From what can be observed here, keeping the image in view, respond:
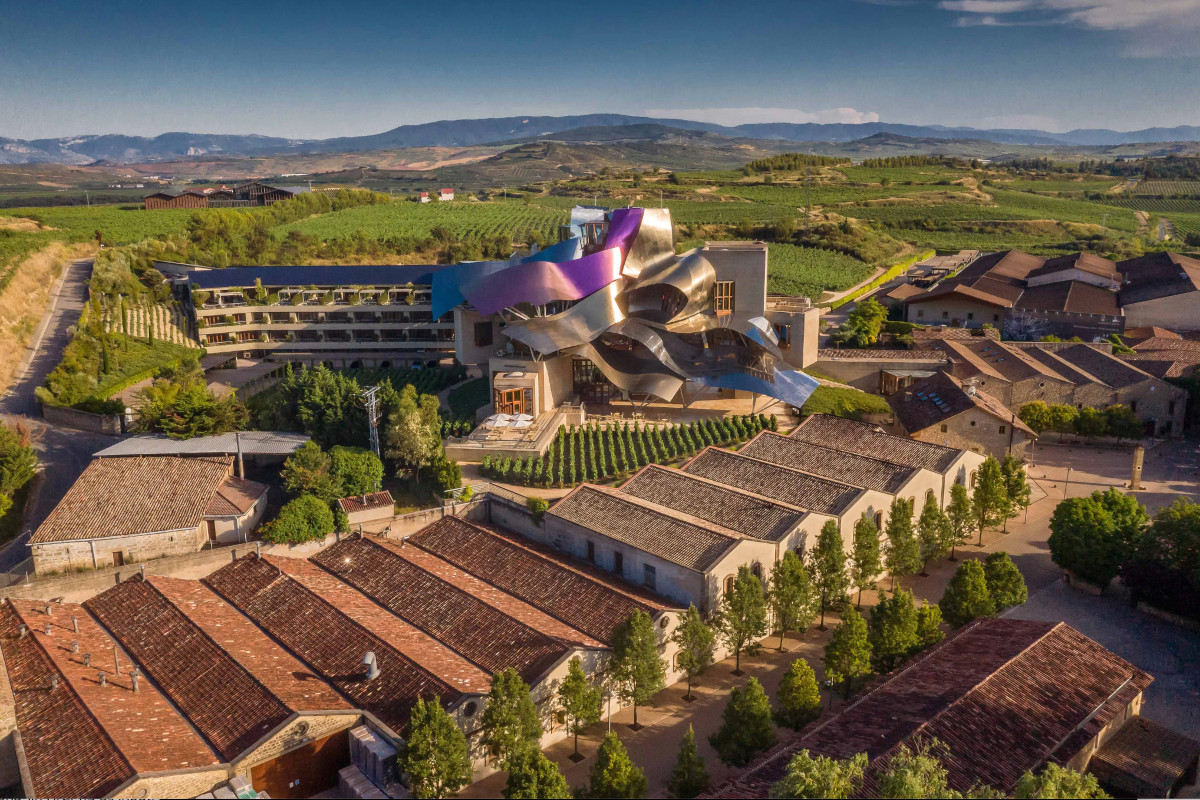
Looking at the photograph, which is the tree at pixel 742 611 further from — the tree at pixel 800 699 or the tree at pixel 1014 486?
the tree at pixel 1014 486

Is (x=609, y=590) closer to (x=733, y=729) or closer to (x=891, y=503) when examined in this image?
(x=733, y=729)

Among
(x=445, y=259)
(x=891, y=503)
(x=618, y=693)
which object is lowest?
(x=618, y=693)

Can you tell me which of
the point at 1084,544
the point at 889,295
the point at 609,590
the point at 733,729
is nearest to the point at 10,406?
the point at 609,590

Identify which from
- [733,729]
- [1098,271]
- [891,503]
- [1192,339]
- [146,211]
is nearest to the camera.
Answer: [733,729]

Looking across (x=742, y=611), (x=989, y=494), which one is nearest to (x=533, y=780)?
(x=742, y=611)

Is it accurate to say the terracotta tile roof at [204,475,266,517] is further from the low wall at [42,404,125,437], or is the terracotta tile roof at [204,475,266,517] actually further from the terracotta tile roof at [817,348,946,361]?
the terracotta tile roof at [817,348,946,361]

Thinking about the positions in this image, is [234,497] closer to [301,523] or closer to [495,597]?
[301,523]

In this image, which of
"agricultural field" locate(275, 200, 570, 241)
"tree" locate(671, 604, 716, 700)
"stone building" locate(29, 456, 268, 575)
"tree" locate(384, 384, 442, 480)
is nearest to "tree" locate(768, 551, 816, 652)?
"tree" locate(671, 604, 716, 700)
